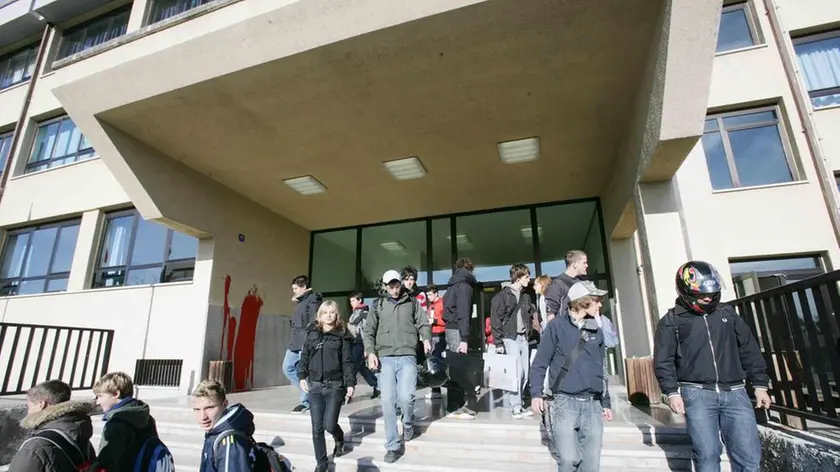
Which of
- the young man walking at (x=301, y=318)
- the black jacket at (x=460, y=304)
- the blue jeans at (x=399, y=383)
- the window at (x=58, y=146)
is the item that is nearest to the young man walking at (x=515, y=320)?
the black jacket at (x=460, y=304)

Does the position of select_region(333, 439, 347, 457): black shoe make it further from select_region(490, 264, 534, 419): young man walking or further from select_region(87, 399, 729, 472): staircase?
select_region(490, 264, 534, 419): young man walking

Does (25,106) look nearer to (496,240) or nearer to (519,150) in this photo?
(496,240)

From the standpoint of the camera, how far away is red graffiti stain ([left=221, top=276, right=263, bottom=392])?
325 inches

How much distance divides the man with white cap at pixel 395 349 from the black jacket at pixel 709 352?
2233 mm

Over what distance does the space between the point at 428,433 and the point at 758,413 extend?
3.13 m

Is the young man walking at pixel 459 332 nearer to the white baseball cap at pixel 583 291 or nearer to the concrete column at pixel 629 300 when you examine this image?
the white baseball cap at pixel 583 291

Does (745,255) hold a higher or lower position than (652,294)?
higher

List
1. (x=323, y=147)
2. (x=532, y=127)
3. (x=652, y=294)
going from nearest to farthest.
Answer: (x=652, y=294) → (x=532, y=127) → (x=323, y=147)

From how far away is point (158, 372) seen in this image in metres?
8.17

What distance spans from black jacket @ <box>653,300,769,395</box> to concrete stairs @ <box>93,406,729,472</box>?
1.25 metres

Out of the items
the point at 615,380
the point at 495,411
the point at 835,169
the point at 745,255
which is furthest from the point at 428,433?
the point at 835,169

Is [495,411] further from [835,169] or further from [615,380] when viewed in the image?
[835,169]

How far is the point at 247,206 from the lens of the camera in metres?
9.18

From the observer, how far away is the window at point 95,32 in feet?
36.9
